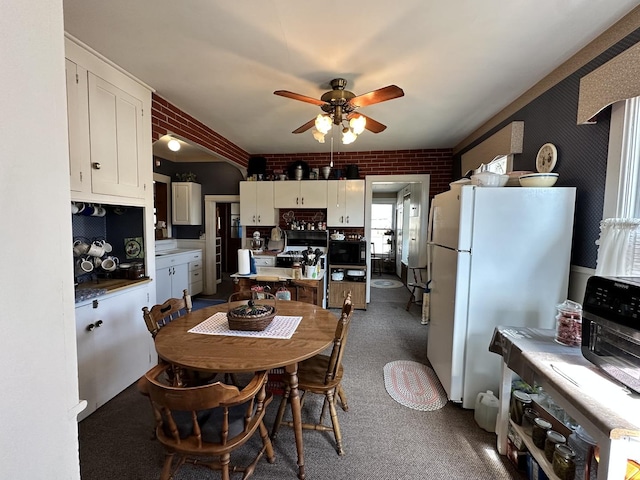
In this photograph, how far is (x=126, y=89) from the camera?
87.1 inches

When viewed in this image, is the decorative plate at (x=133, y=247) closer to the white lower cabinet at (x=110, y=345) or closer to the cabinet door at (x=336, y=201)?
the white lower cabinet at (x=110, y=345)

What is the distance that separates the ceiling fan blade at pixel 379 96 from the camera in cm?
182

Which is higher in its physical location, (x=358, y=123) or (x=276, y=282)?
(x=358, y=123)

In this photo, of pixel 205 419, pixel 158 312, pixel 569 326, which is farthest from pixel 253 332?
pixel 569 326

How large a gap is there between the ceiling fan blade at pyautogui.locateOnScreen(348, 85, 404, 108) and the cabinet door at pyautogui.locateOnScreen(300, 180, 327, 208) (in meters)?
2.34

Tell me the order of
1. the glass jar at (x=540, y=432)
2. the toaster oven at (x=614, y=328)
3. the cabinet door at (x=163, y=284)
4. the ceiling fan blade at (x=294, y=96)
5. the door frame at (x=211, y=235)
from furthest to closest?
the door frame at (x=211, y=235) < the cabinet door at (x=163, y=284) < the ceiling fan blade at (x=294, y=96) < the glass jar at (x=540, y=432) < the toaster oven at (x=614, y=328)

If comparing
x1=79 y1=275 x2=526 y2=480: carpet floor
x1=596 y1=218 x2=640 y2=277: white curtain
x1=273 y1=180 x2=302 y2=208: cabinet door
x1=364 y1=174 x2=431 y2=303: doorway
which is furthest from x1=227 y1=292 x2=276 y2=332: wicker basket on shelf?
x1=273 y1=180 x2=302 y2=208: cabinet door

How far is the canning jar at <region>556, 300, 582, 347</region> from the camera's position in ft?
4.74

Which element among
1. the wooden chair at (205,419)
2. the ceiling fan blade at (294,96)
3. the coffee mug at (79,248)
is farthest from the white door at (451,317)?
the coffee mug at (79,248)

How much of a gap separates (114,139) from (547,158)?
3.35 metres

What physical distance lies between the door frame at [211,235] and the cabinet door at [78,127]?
131 inches

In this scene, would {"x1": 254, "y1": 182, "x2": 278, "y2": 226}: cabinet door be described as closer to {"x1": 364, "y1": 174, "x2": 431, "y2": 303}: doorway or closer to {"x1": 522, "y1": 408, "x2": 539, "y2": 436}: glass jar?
{"x1": 364, "y1": 174, "x2": 431, "y2": 303}: doorway

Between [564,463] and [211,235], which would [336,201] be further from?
[564,463]

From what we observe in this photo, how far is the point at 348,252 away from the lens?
14.3 ft
